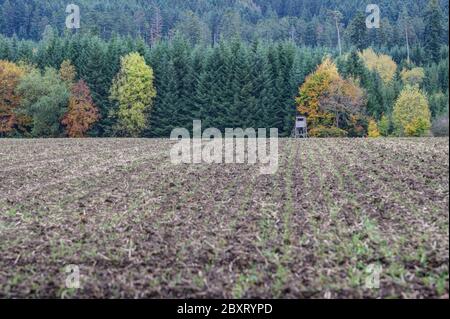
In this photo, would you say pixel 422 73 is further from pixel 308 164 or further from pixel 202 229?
pixel 202 229

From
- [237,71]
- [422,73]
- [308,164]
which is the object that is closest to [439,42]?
[422,73]

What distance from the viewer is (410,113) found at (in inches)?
2422

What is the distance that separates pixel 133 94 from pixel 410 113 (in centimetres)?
3016

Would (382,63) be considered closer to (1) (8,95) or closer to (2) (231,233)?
(1) (8,95)

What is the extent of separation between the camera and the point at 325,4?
15888 cm

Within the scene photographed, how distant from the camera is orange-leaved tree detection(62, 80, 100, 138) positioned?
59562mm

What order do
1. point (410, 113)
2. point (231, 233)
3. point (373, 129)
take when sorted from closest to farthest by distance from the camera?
1. point (231, 233)
2. point (373, 129)
3. point (410, 113)

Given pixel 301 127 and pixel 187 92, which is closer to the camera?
pixel 301 127

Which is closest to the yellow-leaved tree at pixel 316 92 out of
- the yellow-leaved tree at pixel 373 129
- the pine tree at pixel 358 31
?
the yellow-leaved tree at pixel 373 129

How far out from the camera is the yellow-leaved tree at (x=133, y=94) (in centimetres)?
6078

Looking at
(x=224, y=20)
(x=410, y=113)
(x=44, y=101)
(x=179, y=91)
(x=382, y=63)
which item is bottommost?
(x=410, y=113)

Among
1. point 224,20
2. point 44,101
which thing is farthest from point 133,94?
point 224,20

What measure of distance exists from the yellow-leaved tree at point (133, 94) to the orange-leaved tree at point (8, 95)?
10.1 meters

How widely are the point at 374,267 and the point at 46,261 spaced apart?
5.30 m
